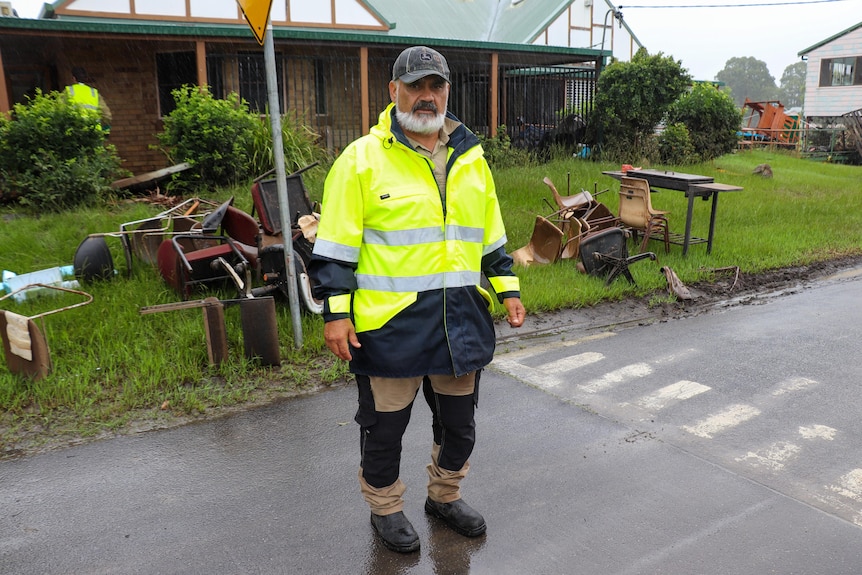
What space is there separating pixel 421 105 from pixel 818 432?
323cm

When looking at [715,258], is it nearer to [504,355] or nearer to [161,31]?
[504,355]

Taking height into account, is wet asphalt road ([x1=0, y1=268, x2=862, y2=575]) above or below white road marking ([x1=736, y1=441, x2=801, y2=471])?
above

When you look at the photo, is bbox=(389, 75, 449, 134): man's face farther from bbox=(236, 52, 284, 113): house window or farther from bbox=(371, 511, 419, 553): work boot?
bbox=(236, 52, 284, 113): house window

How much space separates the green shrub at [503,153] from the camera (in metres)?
15.4

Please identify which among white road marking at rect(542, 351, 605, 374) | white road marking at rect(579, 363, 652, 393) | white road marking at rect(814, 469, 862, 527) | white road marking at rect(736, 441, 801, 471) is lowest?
white road marking at rect(814, 469, 862, 527)

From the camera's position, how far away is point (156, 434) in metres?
4.37

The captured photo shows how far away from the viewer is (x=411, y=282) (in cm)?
300

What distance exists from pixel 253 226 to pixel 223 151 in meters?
4.88

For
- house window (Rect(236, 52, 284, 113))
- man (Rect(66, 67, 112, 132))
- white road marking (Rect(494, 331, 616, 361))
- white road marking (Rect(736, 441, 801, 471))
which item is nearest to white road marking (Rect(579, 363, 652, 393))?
white road marking (Rect(494, 331, 616, 361))

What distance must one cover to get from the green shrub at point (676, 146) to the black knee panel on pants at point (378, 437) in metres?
15.2

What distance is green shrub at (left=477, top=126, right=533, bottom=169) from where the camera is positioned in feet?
50.5

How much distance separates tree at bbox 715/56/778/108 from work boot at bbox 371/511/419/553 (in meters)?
134

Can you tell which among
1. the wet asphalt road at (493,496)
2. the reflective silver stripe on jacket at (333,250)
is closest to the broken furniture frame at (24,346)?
the wet asphalt road at (493,496)

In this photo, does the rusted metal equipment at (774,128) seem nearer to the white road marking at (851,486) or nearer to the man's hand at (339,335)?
the white road marking at (851,486)
